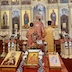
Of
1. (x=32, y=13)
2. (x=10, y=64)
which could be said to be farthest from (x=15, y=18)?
(x=10, y=64)

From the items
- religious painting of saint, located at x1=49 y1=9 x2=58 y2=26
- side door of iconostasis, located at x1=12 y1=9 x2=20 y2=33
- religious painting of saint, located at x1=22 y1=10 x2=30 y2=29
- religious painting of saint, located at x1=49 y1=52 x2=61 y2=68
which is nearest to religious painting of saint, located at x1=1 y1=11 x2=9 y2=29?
side door of iconostasis, located at x1=12 y1=9 x2=20 y2=33

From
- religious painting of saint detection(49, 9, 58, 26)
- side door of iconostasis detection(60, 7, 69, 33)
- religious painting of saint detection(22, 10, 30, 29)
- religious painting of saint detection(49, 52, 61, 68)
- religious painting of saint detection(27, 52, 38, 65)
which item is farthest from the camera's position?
religious painting of saint detection(22, 10, 30, 29)

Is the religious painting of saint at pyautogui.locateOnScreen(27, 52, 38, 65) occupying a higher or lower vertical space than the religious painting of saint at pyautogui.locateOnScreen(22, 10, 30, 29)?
lower

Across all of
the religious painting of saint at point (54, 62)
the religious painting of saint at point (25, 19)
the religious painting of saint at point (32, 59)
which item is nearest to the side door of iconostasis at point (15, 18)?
the religious painting of saint at point (25, 19)

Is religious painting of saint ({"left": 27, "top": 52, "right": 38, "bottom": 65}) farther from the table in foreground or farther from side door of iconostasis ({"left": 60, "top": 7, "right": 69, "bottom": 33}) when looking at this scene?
side door of iconostasis ({"left": 60, "top": 7, "right": 69, "bottom": 33})

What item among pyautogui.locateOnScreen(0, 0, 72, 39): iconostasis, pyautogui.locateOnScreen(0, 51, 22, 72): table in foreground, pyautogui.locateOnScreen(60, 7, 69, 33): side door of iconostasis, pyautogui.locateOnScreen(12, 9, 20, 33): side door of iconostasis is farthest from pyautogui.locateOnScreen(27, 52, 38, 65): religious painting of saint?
pyautogui.locateOnScreen(12, 9, 20, 33): side door of iconostasis

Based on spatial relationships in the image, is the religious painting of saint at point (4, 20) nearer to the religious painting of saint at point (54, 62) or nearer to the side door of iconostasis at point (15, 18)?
the side door of iconostasis at point (15, 18)

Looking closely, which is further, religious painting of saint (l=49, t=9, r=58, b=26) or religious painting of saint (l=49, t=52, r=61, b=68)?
religious painting of saint (l=49, t=9, r=58, b=26)

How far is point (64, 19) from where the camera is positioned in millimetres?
14406

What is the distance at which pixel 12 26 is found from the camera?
→ 48.1 ft

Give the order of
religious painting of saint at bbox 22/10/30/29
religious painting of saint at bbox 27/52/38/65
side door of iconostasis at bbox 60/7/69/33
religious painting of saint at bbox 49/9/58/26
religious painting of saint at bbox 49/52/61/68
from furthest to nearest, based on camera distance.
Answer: religious painting of saint at bbox 22/10/30/29, religious painting of saint at bbox 49/9/58/26, side door of iconostasis at bbox 60/7/69/33, religious painting of saint at bbox 27/52/38/65, religious painting of saint at bbox 49/52/61/68

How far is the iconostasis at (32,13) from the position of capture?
47.3 ft

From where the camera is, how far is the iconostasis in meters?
14.4

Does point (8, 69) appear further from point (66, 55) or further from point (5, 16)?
point (5, 16)
